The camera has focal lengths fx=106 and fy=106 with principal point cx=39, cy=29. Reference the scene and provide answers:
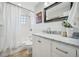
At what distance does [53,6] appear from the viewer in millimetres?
2682

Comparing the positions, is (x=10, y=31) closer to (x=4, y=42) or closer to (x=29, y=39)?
(x=4, y=42)

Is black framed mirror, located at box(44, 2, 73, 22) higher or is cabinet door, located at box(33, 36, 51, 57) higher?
black framed mirror, located at box(44, 2, 73, 22)

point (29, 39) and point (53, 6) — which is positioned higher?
point (53, 6)

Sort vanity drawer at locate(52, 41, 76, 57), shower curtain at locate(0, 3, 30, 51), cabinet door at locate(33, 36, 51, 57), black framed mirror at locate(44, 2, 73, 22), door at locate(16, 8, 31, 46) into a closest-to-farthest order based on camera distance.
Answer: vanity drawer at locate(52, 41, 76, 57) → cabinet door at locate(33, 36, 51, 57) → black framed mirror at locate(44, 2, 73, 22) → shower curtain at locate(0, 3, 30, 51) → door at locate(16, 8, 31, 46)

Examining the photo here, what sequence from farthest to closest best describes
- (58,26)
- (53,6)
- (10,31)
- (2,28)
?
(10,31) < (2,28) < (53,6) < (58,26)

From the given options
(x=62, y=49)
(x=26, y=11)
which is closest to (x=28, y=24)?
(x=26, y=11)

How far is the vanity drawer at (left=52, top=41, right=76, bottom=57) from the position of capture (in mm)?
1033

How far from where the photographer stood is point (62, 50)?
1.20m

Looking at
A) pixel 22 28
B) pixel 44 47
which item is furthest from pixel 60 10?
pixel 22 28

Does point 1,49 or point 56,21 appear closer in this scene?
point 56,21

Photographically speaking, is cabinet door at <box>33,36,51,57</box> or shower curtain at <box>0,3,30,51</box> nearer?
cabinet door at <box>33,36,51,57</box>

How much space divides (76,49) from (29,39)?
10.9ft

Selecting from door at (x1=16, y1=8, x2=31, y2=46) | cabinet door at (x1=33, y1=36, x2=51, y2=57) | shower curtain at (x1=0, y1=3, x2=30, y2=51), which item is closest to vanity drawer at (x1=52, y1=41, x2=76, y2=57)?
cabinet door at (x1=33, y1=36, x2=51, y2=57)

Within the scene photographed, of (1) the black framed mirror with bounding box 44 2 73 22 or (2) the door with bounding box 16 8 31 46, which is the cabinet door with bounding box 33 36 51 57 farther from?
(2) the door with bounding box 16 8 31 46
